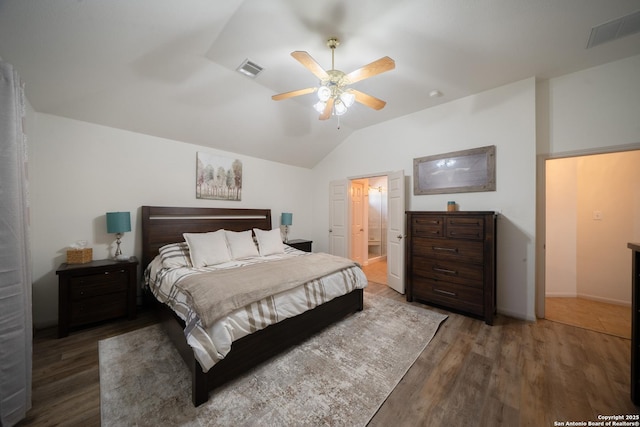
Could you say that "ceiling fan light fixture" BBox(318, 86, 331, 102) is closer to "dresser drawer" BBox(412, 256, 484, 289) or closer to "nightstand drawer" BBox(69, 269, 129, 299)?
"dresser drawer" BBox(412, 256, 484, 289)

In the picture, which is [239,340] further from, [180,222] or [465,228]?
[465,228]

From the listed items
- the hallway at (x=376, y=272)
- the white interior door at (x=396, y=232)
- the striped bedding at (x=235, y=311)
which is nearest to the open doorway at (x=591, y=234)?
the white interior door at (x=396, y=232)

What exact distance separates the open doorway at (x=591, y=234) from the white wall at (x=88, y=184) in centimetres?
542

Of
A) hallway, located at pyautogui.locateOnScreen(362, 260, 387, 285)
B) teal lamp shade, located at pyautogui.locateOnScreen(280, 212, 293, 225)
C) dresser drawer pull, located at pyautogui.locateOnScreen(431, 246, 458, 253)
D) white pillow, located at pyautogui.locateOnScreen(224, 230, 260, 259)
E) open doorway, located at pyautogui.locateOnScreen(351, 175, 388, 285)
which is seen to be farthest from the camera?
open doorway, located at pyautogui.locateOnScreen(351, 175, 388, 285)

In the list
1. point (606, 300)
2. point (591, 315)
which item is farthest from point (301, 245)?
point (606, 300)

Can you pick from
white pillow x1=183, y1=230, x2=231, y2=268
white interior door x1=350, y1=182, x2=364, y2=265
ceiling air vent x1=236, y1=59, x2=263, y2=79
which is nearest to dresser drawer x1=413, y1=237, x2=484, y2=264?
white interior door x1=350, y1=182, x2=364, y2=265

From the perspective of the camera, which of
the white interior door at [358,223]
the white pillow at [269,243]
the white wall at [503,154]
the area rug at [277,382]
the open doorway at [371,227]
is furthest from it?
the white interior door at [358,223]

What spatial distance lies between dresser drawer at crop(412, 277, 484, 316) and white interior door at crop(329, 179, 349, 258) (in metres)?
1.74

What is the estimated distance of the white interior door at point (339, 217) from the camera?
15.2 feet

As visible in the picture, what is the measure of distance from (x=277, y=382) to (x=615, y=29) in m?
4.20

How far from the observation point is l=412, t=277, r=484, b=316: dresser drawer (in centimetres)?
266

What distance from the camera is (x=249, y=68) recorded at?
8.21 feet

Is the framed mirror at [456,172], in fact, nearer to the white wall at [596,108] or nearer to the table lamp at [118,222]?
the white wall at [596,108]

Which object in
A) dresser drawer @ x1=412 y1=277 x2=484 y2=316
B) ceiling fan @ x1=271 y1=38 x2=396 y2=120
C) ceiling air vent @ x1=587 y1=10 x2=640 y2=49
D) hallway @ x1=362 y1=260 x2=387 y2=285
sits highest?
ceiling air vent @ x1=587 y1=10 x2=640 y2=49
